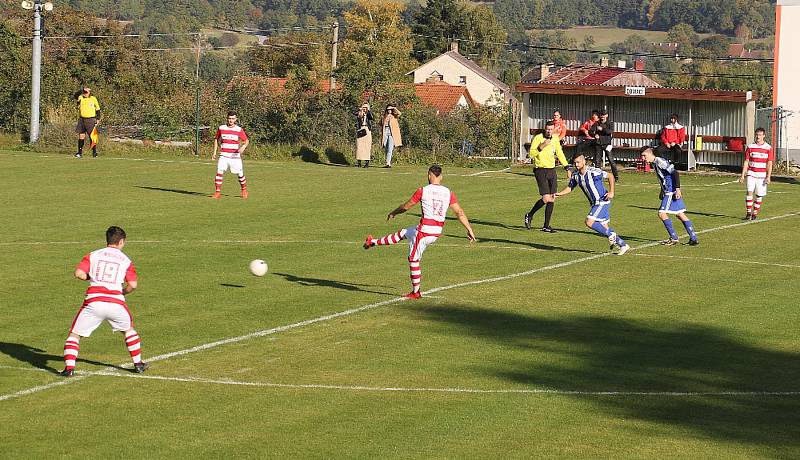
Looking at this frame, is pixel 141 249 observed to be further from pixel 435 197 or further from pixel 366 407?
pixel 366 407

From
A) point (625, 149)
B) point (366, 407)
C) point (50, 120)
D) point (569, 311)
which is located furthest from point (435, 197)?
point (50, 120)

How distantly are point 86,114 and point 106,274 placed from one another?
29763mm

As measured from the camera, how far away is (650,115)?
1841 inches

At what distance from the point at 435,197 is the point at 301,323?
2933 millimetres

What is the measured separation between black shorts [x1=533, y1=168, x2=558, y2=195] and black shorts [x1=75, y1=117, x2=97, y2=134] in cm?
2003

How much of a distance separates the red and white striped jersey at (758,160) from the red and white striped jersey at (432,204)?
13.2 m

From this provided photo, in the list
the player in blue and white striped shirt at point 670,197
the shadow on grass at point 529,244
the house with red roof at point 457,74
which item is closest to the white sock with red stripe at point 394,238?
the shadow on grass at point 529,244

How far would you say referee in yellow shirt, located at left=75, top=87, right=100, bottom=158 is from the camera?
42688 mm

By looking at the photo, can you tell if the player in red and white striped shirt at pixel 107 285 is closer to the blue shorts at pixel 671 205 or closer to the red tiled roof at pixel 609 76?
the blue shorts at pixel 671 205

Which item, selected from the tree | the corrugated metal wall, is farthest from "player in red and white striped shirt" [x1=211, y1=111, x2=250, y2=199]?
the tree

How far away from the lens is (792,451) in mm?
11977

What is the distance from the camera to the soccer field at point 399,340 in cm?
1256

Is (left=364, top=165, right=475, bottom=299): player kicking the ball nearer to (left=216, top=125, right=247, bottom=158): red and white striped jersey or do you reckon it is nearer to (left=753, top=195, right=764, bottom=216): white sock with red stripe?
(left=753, top=195, right=764, bottom=216): white sock with red stripe

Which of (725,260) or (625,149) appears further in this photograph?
(625,149)
